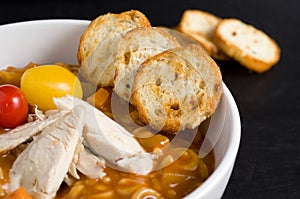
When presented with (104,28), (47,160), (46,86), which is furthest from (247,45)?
(47,160)

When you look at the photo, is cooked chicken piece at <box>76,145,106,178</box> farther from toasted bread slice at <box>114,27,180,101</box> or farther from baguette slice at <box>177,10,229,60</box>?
baguette slice at <box>177,10,229,60</box>

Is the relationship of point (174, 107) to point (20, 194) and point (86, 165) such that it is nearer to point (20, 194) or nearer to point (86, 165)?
point (86, 165)

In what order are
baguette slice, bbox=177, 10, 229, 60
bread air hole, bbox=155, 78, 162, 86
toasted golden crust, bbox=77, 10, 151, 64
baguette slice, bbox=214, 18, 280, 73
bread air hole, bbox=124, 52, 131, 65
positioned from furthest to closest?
baguette slice, bbox=177, 10, 229, 60
baguette slice, bbox=214, 18, 280, 73
toasted golden crust, bbox=77, 10, 151, 64
bread air hole, bbox=124, 52, 131, 65
bread air hole, bbox=155, 78, 162, 86

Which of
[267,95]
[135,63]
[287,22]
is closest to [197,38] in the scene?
[267,95]

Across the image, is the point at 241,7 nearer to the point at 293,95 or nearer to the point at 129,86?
the point at 293,95

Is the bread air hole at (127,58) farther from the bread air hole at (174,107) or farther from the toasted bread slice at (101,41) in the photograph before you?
the bread air hole at (174,107)

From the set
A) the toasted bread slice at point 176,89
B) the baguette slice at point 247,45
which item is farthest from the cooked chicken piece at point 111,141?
the baguette slice at point 247,45

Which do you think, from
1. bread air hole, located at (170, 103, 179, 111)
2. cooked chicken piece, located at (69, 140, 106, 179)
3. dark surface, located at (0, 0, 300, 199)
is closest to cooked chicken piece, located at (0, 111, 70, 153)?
cooked chicken piece, located at (69, 140, 106, 179)
